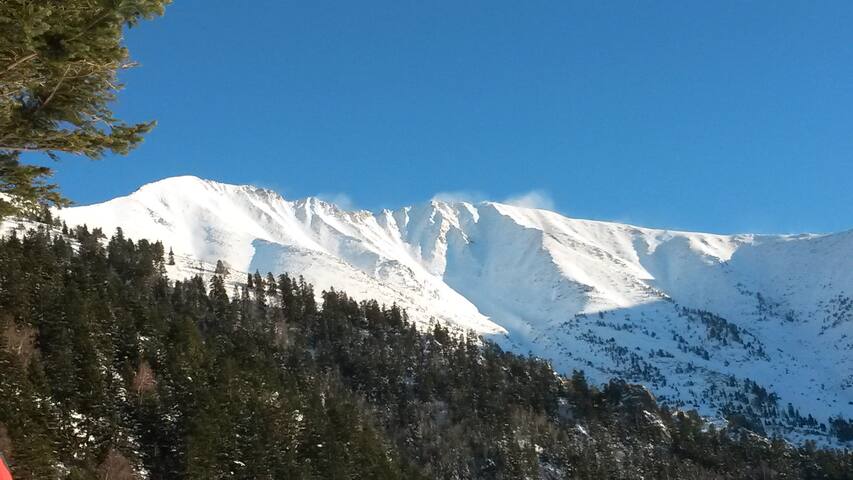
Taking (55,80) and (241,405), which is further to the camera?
(241,405)

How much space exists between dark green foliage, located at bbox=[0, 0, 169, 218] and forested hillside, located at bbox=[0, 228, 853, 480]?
152ft

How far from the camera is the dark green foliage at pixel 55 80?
33.0 ft

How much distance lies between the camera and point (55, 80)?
Answer: 11281mm

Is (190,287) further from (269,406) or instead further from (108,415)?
(108,415)

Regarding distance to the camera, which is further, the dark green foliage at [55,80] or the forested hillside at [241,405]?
the forested hillside at [241,405]

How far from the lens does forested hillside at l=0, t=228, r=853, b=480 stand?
70.9 metres

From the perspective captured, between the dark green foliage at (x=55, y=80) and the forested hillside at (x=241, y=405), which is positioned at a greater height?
the forested hillside at (x=241, y=405)

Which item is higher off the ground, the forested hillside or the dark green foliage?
the forested hillside

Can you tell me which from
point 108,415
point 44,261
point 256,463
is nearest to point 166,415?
point 108,415

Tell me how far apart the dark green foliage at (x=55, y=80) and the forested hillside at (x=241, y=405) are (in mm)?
46353

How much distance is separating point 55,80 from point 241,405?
8370 cm

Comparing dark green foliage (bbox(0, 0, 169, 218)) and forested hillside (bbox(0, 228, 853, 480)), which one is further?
forested hillside (bbox(0, 228, 853, 480))

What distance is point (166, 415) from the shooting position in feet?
262

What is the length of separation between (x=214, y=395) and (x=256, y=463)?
1386cm
